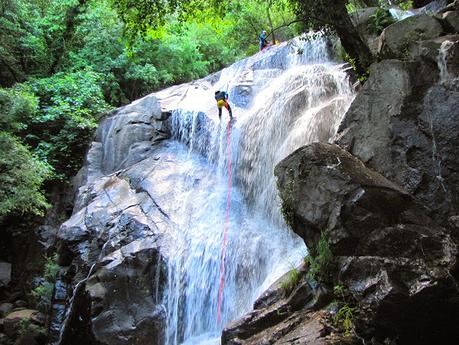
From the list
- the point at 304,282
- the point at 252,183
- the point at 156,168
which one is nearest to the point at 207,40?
the point at 156,168

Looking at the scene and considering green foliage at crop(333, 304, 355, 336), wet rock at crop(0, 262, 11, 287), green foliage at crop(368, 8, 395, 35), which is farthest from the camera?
wet rock at crop(0, 262, 11, 287)

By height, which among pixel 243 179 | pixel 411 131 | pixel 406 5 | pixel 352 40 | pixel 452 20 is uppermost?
pixel 406 5

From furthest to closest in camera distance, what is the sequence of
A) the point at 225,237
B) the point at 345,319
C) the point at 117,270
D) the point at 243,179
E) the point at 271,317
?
the point at 243,179 → the point at 225,237 → the point at 117,270 → the point at 271,317 → the point at 345,319

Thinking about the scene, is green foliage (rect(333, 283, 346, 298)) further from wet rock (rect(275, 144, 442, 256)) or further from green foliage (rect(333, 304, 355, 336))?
wet rock (rect(275, 144, 442, 256))

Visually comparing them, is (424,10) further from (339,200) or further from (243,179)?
(339,200)

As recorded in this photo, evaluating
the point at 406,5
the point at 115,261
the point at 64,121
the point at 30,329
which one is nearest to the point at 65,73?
the point at 64,121

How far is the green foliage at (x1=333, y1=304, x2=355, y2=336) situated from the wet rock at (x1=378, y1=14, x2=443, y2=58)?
429 cm

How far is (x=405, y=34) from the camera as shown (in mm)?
7332

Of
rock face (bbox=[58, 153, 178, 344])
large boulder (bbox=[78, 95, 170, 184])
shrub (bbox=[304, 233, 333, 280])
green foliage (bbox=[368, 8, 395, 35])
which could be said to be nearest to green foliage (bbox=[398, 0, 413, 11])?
green foliage (bbox=[368, 8, 395, 35])

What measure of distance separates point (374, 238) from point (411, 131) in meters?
1.97

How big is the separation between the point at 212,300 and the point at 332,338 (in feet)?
13.4

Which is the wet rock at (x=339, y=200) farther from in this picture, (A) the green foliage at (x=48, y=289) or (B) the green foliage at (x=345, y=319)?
(A) the green foliage at (x=48, y=289)

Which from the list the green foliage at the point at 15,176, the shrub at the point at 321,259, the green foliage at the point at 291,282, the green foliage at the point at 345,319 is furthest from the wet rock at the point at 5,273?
the green foliage at the point at 345,319

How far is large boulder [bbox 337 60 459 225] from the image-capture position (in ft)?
19.4
